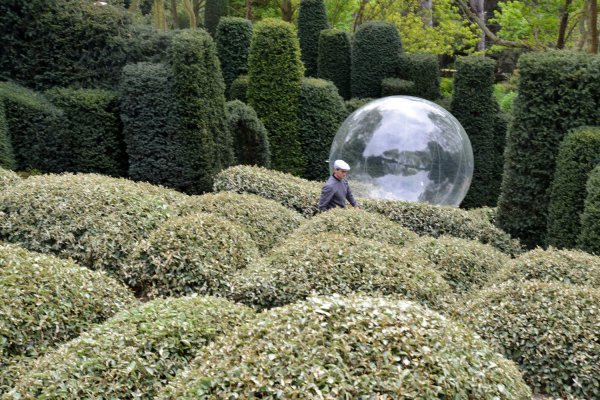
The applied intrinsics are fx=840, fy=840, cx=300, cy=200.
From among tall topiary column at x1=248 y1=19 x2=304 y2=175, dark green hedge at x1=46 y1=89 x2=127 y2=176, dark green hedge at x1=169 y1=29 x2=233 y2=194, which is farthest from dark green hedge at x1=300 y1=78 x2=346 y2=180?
dark green hedge at x1=46 y1=89 x2=127 y2=176

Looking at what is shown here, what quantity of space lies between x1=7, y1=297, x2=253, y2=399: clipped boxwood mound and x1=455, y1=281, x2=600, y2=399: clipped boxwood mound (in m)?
2.08

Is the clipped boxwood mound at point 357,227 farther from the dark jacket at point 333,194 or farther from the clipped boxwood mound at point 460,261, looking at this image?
the dark jacket at point 333,194

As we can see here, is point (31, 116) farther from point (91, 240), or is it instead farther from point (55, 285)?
point (55, 285)

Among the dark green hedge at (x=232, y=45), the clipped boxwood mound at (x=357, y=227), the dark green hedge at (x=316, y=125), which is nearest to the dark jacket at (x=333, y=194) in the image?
the clipped boxwood mound at (x=357, y=227)

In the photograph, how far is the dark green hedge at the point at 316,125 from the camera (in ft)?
64.4

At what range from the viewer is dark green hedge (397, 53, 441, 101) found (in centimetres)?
2303

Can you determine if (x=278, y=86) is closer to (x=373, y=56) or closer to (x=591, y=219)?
(x=373, y=56)

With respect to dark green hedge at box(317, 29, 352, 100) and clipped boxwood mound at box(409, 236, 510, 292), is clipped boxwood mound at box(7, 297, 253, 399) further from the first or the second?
dark green hedge at box(317, 29, 352, 100)

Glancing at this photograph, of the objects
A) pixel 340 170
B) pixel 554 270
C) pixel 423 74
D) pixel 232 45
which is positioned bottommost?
pixel 423 74

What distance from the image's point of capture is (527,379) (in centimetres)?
650

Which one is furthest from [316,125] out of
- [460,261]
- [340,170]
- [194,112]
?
[460,261]

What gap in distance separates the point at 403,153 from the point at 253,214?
17.1 feet

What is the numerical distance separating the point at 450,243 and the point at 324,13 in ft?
55.1

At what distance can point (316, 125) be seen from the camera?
777 inches
